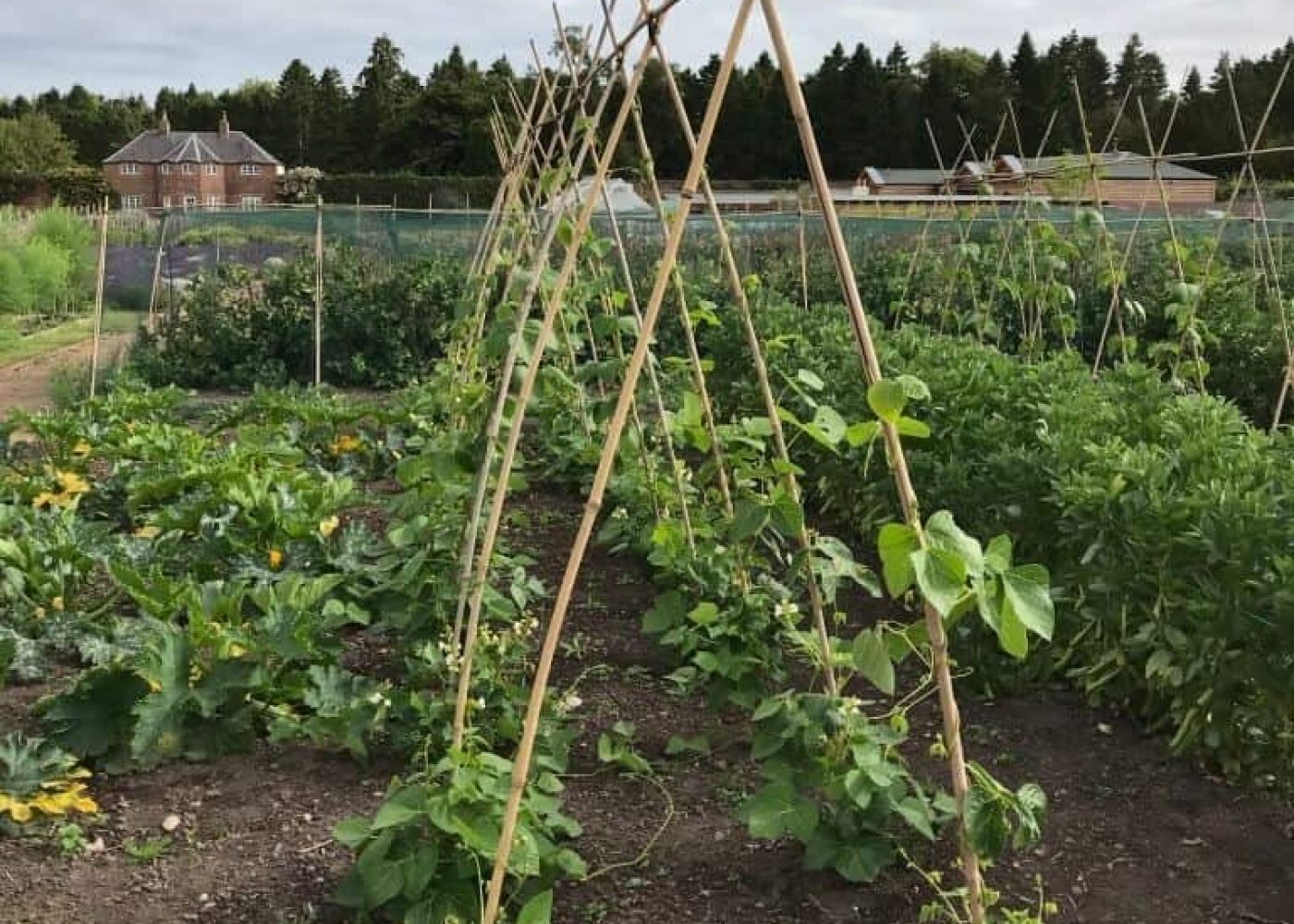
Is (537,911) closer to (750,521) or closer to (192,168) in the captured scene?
(750,521)

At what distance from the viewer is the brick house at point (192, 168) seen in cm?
6625

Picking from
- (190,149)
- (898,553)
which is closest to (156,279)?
(898,553)

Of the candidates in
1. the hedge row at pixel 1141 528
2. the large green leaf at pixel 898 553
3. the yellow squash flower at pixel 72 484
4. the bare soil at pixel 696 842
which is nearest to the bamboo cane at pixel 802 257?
the hedge row at pixel 1141 528

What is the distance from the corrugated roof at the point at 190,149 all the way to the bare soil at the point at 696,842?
68.5m

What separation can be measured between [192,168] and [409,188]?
21.8 metres

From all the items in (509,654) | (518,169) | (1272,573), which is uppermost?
(518,169)

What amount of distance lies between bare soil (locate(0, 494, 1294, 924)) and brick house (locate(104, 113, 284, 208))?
2633 inches

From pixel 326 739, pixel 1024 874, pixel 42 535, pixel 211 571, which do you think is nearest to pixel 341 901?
pixel 326 739

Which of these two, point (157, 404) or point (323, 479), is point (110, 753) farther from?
point (157, 404)

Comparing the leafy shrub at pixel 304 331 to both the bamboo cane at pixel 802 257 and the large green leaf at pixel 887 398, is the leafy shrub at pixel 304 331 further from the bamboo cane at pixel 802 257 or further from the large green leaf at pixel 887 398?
the large green leaf at pixel 887 398

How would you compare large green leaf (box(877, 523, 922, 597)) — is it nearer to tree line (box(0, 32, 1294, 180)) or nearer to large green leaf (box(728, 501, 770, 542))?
large green leaf (box(728, 501, 770, 542))

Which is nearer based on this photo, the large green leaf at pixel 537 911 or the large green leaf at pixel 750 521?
the large green leaf at pixel 537 911

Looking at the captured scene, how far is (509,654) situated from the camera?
12.3ft

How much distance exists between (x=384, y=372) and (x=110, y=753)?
842 centimetres
